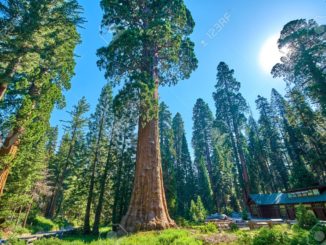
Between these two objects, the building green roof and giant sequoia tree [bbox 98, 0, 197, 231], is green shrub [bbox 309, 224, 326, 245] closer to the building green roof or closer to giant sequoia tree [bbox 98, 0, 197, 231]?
giant sequoia tree [bbox 98, 0, 197, 231]

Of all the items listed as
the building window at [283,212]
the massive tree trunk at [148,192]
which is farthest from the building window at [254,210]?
the massive tree trunk at [148,192]

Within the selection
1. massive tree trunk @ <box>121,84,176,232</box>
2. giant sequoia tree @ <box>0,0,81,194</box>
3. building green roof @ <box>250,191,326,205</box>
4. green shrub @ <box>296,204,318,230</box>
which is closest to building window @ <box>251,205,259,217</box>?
building green roof @ <box>250,191,326,205</box>

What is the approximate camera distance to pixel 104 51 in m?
12.9

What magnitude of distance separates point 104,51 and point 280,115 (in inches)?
1435

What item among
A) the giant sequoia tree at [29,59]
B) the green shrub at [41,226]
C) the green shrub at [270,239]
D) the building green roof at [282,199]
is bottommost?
the green shrub at [270,239]

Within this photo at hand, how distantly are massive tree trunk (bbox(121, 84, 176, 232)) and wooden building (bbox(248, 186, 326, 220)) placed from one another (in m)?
15.6

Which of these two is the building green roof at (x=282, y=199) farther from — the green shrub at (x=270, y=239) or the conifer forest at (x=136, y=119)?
the green shrub at (x=270, y=239)

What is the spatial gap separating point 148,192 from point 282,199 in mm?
23177

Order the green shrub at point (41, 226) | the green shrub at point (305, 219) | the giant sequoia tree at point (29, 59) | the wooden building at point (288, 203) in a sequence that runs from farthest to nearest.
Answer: the green shrub at point (41, 226)
the wooden building at point (288, 203)
the green shrub at point (305, 219)
the giant sequoia tree at point (29, 59)

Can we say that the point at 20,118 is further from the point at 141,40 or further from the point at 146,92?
the point at 141,40

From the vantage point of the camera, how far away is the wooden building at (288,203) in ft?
65.9

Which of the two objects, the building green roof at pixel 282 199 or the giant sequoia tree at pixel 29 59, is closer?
the giant sequoia tree at pixel 29 59

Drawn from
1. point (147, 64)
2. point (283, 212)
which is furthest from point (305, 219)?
point (283, 212)

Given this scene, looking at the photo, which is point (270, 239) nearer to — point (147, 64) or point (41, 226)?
point (147, 64)
